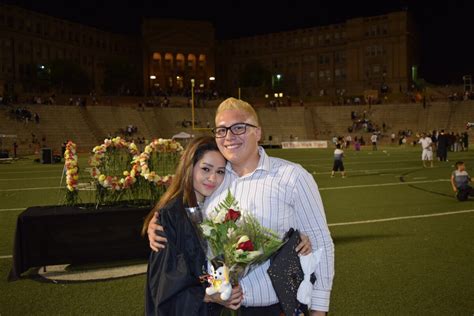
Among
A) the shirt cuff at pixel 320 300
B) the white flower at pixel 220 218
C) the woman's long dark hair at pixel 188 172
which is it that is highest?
the woman's long dark hair at pixel 188 172

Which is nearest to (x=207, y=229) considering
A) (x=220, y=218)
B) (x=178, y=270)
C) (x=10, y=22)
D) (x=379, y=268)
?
(x=220, y=218)

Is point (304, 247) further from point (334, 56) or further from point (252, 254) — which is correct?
point (334, 56)

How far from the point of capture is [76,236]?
7543 mm

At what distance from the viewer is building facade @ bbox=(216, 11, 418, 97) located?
102 metres

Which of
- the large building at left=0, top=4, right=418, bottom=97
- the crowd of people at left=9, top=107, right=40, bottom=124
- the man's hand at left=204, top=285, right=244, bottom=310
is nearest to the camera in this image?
the man's hand at left=204, top=285, right=244, bottom=310

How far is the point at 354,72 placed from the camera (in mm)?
105500

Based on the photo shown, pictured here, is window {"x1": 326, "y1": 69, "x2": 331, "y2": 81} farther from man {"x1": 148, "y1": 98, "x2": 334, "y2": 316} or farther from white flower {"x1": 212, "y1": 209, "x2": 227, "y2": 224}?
white flower {"x1": 212, "y1": 209, "x2": 227, "y2": 224}

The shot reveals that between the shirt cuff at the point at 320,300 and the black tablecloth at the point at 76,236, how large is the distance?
17.1 feet

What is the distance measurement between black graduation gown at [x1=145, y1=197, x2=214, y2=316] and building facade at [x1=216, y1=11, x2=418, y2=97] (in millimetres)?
96219

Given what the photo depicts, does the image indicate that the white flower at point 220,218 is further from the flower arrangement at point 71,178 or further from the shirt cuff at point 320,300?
the flower arrangement at point 71,178

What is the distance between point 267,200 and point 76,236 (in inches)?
212

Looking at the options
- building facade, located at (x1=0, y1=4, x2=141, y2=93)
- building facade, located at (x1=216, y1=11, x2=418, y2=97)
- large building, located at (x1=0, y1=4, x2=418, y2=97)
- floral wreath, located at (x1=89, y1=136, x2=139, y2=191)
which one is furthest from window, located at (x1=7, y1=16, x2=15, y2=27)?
floral wreath, located at (x1=89, y1=136, x2=139, y2=191)

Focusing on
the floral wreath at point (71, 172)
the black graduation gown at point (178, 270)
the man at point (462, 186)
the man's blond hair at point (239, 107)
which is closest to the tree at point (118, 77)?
the man at point (462, 186)

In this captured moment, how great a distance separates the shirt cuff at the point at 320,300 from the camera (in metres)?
2.93
